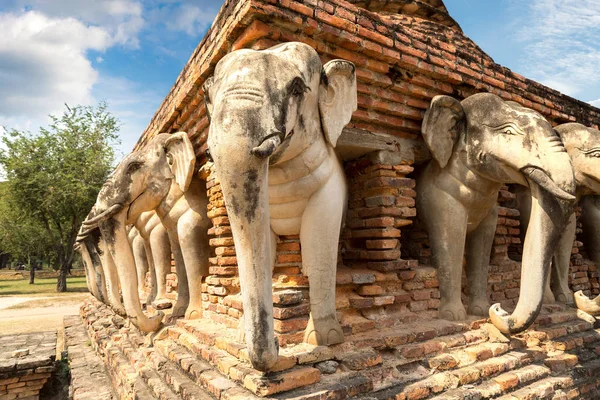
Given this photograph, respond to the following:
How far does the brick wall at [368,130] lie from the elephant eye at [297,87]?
0.69 m

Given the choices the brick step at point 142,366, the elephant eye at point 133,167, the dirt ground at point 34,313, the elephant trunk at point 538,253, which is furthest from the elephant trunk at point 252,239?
the dirt ground at point 34,313

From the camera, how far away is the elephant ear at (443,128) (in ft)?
11.0

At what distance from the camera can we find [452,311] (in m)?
3.41

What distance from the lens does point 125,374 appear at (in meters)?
3.69

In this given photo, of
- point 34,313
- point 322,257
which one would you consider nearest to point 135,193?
point 322,257

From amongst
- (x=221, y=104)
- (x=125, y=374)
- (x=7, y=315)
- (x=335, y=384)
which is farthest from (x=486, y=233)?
(x=7, y=315)

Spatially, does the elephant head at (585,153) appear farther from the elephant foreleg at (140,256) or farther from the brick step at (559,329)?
the elephant foreleg at (140,256)

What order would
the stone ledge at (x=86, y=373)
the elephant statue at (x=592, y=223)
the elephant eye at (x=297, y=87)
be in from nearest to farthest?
the elephant eye at (x=297, y=87) → the stone ledge at (x=86, y=373) → the elephant statue at (x=592, y=223)

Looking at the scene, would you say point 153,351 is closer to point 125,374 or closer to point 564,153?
point 125,374

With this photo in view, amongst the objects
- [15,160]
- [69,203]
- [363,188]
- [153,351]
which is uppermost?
[15,160]

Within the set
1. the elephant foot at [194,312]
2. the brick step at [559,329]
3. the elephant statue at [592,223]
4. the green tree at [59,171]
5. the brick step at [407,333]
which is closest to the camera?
the brick step at [407,333]

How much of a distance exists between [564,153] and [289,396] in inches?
97.8

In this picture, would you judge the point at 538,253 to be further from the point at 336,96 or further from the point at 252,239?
the point at 252,239

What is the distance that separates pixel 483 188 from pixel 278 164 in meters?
1.85
